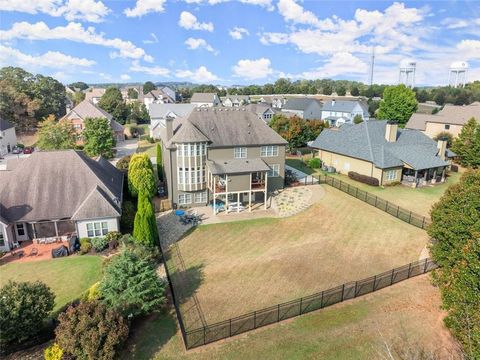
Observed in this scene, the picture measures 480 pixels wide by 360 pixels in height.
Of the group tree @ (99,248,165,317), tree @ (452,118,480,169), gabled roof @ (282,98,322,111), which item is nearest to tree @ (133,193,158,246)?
tree @ (99,248,165,317)

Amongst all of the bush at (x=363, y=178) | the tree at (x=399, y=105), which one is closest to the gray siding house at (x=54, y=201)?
the bush at (x=363, y=178)

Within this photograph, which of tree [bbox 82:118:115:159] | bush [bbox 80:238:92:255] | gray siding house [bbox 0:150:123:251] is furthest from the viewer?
tree [bbox 82:118:115:159]

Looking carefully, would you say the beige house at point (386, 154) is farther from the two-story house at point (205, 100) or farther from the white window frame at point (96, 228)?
the two-story house at point (205, 100)

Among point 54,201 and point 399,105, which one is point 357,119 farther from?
point 54,201

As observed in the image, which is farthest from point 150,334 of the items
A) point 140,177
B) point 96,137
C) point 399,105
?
point 399,105

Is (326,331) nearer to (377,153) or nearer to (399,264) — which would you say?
(399,264)

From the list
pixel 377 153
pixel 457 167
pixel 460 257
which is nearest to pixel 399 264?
pixel 460 257

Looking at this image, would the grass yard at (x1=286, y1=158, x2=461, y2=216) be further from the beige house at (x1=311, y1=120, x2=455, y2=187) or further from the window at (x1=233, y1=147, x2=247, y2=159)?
the window at (x1=233, y1=147, x2=247, y2=159)
